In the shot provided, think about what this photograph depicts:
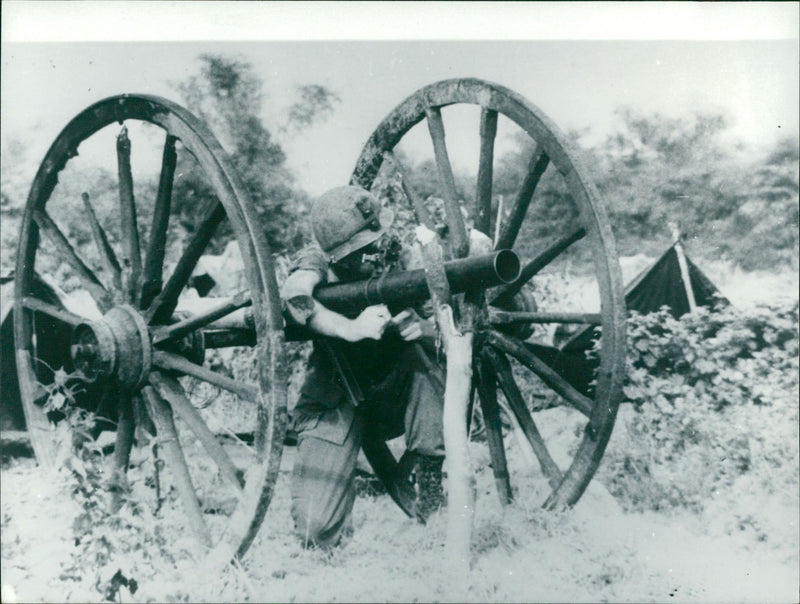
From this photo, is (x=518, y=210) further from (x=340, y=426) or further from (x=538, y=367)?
(x=340, y=426)

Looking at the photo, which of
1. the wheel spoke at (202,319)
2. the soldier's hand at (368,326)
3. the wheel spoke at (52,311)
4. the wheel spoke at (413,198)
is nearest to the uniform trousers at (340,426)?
the soldier's hand at (368,326)

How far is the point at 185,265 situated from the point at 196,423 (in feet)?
2.28

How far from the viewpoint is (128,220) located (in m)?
3.38

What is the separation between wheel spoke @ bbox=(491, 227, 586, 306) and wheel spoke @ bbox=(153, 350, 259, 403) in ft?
4.85

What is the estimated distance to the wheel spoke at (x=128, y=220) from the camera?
10.8 feet

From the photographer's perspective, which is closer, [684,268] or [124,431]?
[124,431]

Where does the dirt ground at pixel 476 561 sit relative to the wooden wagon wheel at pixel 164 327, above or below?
below

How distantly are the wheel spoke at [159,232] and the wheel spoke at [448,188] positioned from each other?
1.38 metres

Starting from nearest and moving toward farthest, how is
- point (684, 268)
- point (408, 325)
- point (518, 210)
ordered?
point (408, 325) < point (518, 210) < point (684, 268)

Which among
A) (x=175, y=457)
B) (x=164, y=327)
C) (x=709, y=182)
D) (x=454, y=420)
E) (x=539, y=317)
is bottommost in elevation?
(x=175, y=457)

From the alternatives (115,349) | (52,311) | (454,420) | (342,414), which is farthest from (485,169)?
(52,311)

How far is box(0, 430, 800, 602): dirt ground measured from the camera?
2764mm

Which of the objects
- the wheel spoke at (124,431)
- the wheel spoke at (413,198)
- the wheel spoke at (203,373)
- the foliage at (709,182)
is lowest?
the wheel spoke at (124,431)

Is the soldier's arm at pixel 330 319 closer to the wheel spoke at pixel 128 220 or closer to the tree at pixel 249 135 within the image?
the wheel spoke at pixel 128 220
